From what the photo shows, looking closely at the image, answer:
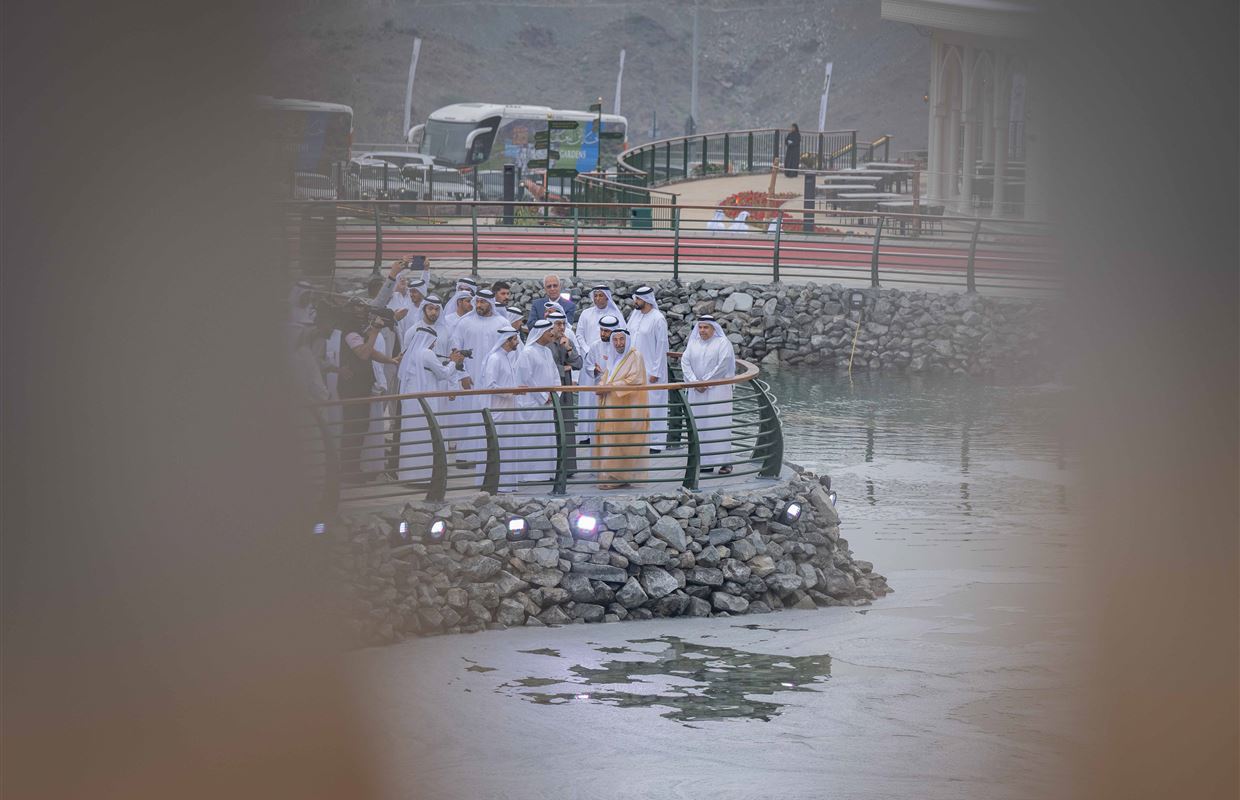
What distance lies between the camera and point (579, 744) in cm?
480

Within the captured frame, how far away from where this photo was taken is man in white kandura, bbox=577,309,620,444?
346 inches

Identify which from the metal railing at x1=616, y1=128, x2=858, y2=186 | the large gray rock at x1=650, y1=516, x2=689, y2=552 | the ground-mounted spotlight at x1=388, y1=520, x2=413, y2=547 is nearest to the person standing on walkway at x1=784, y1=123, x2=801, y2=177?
the metal railing at x1=616, y1=128, x2=858, y2=186

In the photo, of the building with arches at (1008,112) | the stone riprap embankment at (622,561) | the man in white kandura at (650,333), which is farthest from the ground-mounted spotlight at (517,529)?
the building with arches at (1008,112)

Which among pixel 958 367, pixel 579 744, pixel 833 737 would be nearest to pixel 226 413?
pixel 579 744

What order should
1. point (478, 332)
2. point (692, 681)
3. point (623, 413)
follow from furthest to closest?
point (478, 332)
point (623, 413)
point (692, 681)

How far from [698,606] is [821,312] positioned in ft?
32.9

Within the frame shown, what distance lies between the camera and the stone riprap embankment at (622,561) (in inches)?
276

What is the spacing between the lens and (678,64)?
51.6m

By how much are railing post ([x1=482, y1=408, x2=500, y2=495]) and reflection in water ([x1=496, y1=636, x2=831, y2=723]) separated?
1.03 metres

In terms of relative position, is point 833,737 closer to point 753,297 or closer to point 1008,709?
point 1008,709

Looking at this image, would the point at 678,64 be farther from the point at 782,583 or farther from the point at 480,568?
the point at 480,568

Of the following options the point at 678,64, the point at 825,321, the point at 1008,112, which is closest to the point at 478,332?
the point at 1008,112

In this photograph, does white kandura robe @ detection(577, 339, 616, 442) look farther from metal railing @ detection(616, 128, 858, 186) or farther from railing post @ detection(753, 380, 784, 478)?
metal railing @ detection(616, 128, 858, 186)

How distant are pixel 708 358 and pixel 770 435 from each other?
0.96 metres
